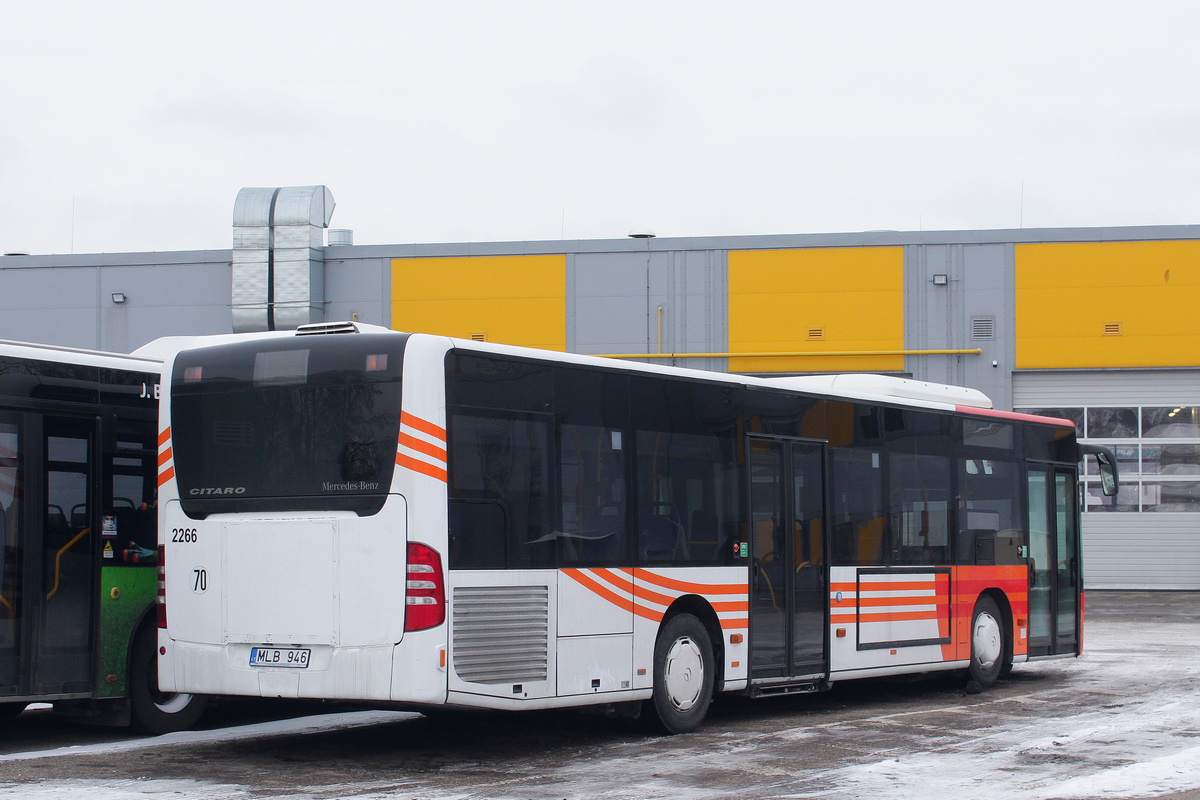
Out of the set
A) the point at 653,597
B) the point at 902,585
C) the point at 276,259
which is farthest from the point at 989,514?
the point at 276,259

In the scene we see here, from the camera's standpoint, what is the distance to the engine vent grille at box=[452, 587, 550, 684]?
28.4ft

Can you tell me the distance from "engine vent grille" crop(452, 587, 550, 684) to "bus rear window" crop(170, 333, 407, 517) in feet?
2.84

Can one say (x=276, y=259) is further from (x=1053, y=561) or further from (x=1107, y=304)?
(x=1053, y=561)

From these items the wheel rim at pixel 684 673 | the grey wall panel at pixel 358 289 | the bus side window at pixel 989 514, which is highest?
the grey wall panel at pixel 358 289

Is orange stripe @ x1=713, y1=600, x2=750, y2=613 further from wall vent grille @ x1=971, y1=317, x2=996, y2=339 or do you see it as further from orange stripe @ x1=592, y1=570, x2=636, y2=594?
wall vent grille @ x1=971, y1=317, x2=996, y2=339

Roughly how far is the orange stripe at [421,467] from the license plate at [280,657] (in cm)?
132

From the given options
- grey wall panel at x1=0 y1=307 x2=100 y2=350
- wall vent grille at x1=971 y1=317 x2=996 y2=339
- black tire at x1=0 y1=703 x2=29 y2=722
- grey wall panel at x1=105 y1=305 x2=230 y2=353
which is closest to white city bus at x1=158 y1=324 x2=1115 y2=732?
black tire at x1=0 y1=703 x2=29 y2=722

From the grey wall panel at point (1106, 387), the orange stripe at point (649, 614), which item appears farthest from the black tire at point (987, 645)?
the grey wall panel at point (1106, 387)

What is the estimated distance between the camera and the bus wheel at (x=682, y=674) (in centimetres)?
1035

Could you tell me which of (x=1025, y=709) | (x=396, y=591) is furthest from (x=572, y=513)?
(x=1025, y=709)

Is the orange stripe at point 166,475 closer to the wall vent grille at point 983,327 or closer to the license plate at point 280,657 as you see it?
the license plate at point 280,657

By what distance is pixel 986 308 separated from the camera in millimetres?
32781

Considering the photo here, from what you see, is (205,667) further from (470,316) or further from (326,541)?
(470,316)

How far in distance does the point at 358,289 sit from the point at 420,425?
87.7ft
